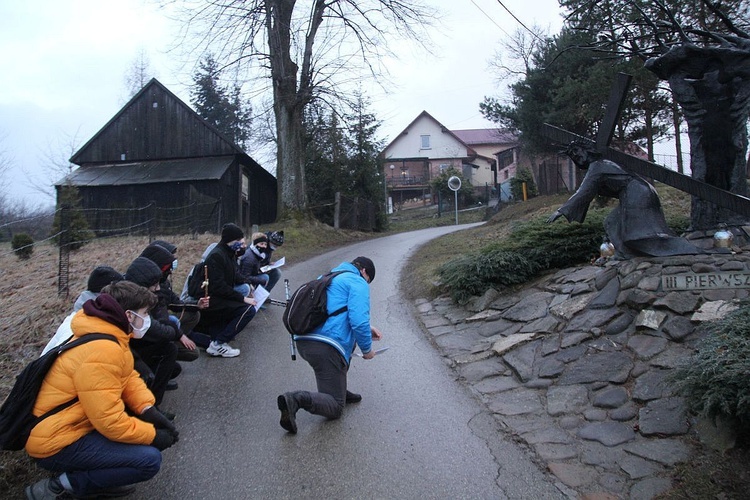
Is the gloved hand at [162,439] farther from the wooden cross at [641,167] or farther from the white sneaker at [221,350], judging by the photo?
the wooden cross at [641,167]

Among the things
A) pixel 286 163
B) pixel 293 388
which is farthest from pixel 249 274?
pixel 286 163

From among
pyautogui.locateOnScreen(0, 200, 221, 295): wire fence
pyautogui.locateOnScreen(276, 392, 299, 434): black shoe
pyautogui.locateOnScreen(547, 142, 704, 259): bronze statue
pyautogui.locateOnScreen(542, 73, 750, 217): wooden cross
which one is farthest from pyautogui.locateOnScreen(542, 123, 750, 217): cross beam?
pyautogui.locateOnScreen(0, 200, 221, 295): wire fence

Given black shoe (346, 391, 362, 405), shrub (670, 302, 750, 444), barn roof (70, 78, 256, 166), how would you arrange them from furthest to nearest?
barn roof (70, 78, 256, 166)
black shoe (346, 391, 362, 405)
shrub (670, 302, 750, 444)

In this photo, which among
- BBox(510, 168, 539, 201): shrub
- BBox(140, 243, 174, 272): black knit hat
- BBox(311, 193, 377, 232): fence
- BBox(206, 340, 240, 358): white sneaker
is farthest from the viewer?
BBox(510, 168, 539, 201): shrub

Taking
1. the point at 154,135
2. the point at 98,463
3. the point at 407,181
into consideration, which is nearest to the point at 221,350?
the point at 98,463

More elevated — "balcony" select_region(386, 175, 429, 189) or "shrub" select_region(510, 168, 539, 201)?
"balcony" select_region(386, 175, 429, 189)

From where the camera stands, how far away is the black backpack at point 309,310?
4.59 metres

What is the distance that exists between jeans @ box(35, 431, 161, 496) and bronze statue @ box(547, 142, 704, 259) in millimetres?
5512

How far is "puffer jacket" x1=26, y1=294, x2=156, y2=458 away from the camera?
3098 mm

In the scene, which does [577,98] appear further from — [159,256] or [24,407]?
[24,407]

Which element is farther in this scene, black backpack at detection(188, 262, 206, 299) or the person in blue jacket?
black backpack at detection(188, 262, 206, 299)

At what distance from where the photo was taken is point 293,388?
5.70 meters

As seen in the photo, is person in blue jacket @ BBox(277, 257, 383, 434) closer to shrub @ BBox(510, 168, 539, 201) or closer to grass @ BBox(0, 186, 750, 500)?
grass @ BBox(0, 186, 750, 500)

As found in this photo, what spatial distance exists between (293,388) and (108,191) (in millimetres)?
20792
